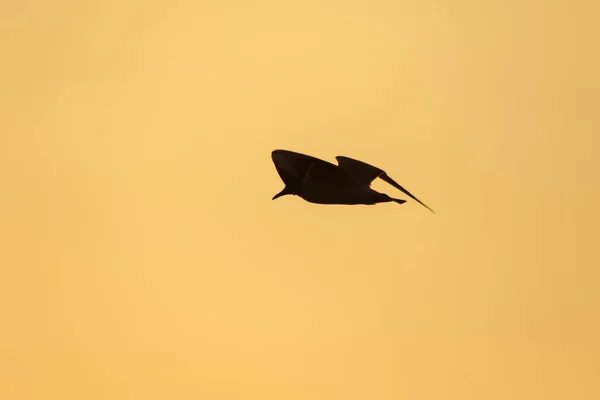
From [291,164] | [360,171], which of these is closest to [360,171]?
[360,171]

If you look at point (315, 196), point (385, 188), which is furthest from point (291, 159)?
point (385, 188)

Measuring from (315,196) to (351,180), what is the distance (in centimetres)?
7

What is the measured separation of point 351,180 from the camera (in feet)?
4.27

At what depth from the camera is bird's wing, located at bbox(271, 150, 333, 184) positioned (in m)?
1.35

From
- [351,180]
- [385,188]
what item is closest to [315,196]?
[351,180]

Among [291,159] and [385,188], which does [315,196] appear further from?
[385,188]

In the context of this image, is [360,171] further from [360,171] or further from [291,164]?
[291,164]

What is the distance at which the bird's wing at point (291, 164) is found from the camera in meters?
1.35

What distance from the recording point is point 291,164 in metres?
1.37

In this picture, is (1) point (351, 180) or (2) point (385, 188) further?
(2) point (385, 188)

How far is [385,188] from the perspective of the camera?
71.9 inches

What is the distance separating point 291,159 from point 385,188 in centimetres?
51

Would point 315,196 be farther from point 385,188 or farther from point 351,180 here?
point 385,188

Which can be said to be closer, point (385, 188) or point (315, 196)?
point (315, 196)
